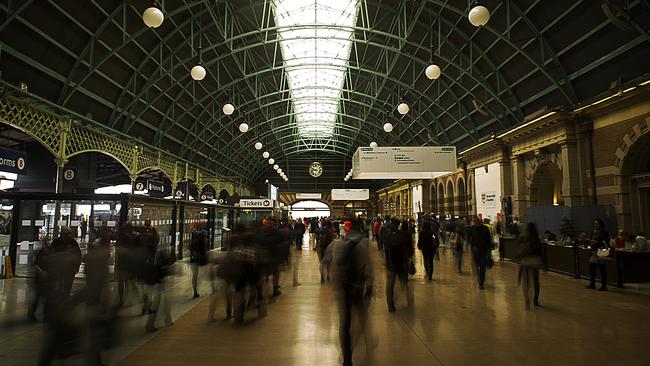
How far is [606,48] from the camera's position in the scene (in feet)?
42.3

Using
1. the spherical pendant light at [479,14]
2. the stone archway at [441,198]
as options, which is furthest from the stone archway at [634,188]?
the stone archway at [441,198]

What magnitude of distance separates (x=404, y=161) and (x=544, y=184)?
770cm

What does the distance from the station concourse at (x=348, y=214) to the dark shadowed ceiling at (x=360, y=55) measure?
0.11m

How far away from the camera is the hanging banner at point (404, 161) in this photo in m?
15.6

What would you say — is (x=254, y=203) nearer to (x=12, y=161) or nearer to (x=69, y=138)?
(x=69, y=138)

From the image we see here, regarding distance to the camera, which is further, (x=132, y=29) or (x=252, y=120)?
(x=252, y=120)

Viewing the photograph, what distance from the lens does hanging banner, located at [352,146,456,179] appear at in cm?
1559

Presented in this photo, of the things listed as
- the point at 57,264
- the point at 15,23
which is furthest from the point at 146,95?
the point at 57,264

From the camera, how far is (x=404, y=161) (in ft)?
51.8

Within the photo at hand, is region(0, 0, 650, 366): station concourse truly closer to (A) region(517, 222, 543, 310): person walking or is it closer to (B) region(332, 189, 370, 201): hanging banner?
(A) region(517, 222, 543, 310): person walking

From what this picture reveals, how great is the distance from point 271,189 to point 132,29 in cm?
1516

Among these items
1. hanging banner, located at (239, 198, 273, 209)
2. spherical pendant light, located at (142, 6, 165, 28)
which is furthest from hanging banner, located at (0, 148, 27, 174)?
hanging banner, located at (239, 198, 273, 209)

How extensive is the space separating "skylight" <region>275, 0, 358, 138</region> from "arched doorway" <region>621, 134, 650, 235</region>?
12.4 metres

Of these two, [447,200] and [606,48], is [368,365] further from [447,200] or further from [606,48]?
[447,200]
